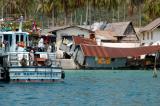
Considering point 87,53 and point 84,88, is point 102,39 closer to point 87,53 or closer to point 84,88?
point 87,53

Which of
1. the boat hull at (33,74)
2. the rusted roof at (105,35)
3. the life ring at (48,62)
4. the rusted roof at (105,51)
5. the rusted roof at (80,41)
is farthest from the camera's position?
the rusted roof at (105,35)

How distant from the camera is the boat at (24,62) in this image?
169 ft

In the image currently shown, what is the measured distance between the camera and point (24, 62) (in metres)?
51.5

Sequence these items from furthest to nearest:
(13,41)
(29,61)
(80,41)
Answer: (80,41) → (13,41) → (29,61)

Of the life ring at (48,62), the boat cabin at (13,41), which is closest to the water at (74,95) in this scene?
the life ring at (48,62)

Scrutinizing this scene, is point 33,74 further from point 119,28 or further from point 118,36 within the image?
point 119,28

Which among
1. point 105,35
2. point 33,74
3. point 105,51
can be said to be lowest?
point 33,74

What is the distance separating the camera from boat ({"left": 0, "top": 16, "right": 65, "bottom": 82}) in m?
51.4

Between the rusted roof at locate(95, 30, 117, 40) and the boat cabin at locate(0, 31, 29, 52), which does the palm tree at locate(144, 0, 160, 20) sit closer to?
the rusted roof at locate(95, 30, 117, 40)

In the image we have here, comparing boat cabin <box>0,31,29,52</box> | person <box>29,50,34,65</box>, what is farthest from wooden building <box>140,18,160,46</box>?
person <box>29,50,34,65</box>

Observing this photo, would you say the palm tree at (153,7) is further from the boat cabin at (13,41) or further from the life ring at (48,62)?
the life ring at (48,62)

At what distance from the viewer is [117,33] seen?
106 meters

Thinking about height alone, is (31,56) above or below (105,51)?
below

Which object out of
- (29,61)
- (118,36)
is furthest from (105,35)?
(29,61)
